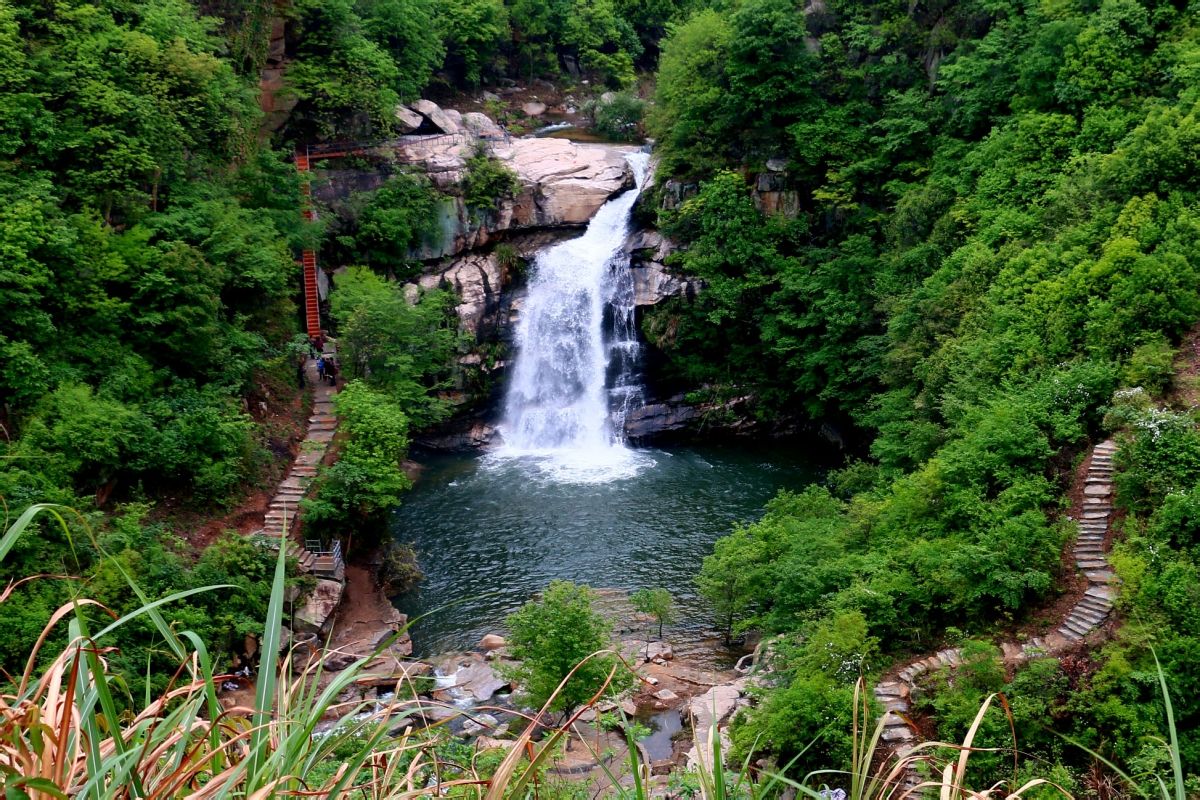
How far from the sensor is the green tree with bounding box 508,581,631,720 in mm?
13812

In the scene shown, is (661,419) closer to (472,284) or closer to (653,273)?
(653,273)

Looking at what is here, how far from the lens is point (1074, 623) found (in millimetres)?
12297

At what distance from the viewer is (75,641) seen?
196cm

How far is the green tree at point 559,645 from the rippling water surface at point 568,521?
3.06 meters

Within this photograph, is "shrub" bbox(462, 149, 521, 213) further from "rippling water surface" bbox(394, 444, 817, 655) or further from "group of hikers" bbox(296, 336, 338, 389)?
"rippling water surface" bbox(394, 444, 817, 655)

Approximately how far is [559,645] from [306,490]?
24.0 feet

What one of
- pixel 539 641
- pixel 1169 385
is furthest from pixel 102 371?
pixel 1169 385

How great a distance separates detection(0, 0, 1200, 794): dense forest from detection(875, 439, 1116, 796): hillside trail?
370mm

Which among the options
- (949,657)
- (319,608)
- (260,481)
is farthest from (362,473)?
(949,657)

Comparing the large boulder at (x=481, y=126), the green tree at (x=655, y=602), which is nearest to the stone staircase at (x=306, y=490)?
the green tree at (x=655, y=602)

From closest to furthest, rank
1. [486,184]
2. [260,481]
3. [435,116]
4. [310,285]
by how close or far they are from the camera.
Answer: [260,481] → [310,285] → [486,184] → [435,116]

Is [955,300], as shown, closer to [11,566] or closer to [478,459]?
[478,459]

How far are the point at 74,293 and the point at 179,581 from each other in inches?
241

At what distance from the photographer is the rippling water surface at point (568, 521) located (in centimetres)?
1852
